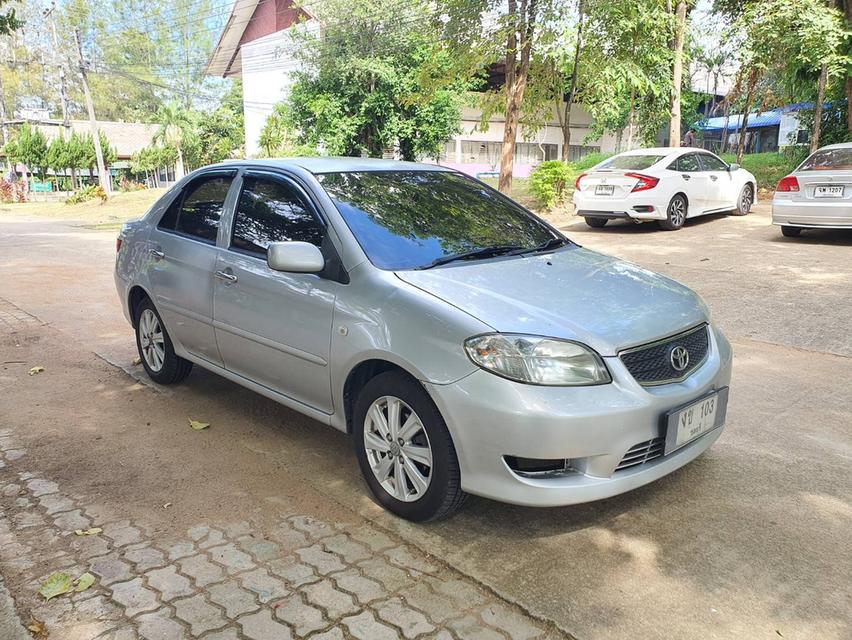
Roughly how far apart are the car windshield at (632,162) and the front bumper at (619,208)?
24.3 inches

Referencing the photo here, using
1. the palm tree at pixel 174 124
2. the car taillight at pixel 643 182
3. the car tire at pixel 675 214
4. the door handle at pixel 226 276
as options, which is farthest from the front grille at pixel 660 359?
the palm tree at pixel 174 124

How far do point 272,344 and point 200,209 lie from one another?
4.57 feet

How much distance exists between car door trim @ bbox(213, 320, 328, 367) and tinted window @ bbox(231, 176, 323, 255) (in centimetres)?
47

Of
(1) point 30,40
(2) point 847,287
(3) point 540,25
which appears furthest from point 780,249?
(1) point 30,40

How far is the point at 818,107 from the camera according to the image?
17.7 meters

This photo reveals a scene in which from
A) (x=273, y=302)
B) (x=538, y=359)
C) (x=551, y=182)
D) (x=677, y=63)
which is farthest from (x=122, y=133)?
(x=538, y=359)

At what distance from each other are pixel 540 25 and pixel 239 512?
47.0ft

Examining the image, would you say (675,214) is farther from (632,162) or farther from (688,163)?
(632,162)

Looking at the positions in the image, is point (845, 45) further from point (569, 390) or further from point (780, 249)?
point (569, 390)

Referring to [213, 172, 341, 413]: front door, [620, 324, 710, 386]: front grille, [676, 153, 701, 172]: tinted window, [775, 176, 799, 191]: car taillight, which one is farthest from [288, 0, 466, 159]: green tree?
[620, 324, 710, 386]: front grille

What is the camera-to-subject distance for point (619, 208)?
42.5ft

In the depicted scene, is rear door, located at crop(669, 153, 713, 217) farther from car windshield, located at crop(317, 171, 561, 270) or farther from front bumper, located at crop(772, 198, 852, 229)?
car windshield, located at crop(317, 171, 561, 270)

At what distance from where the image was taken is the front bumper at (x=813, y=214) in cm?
1029

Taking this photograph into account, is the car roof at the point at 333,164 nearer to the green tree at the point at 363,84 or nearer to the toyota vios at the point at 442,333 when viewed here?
the toyota vios at the point at 442,333
